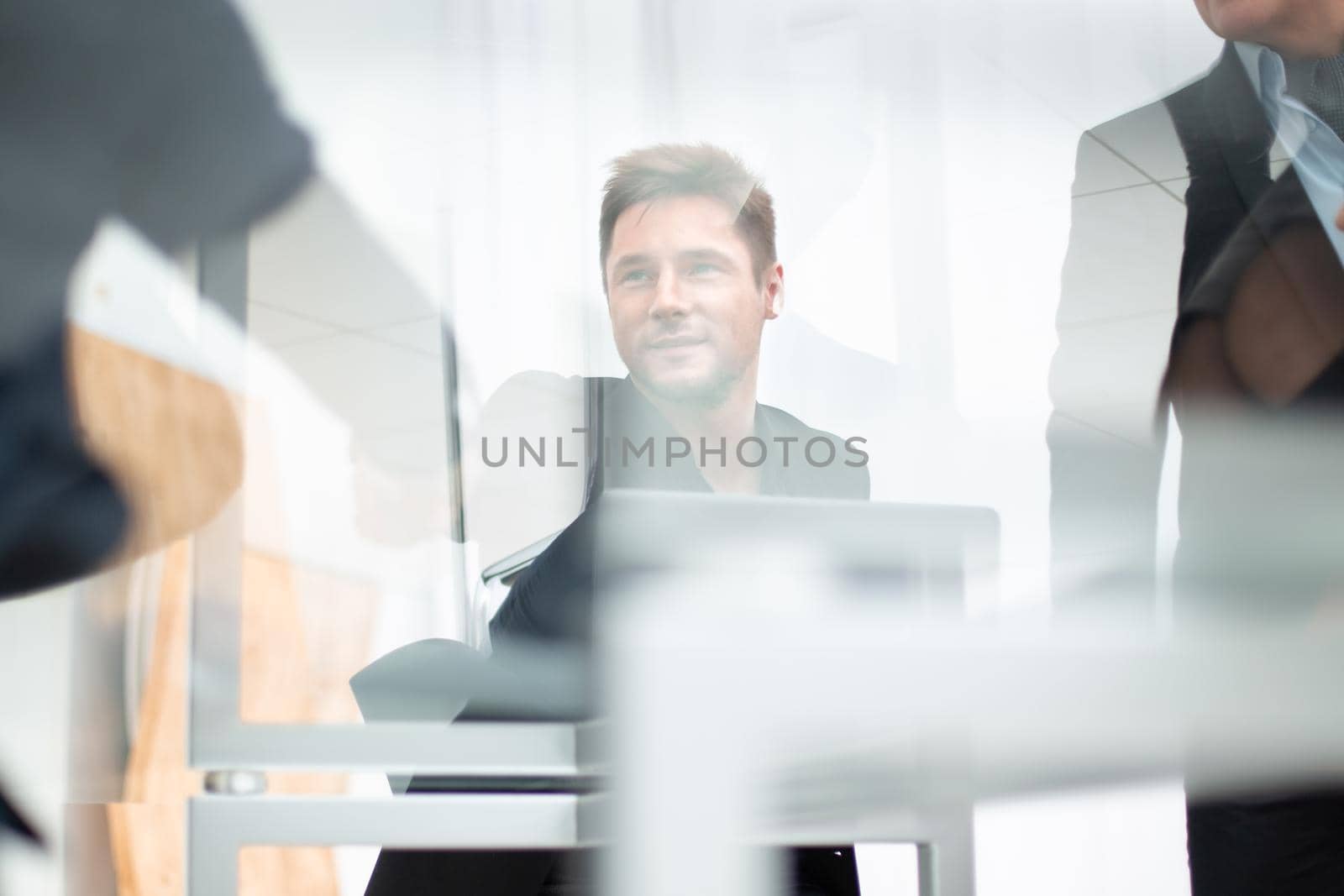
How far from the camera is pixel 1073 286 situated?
0.76 m

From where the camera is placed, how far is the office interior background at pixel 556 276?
69cm

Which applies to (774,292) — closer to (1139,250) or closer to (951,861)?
(1139,250)

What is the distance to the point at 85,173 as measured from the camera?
0.73 m

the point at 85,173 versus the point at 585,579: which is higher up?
the point at 85,173

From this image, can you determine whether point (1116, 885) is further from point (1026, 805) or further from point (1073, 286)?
point (1073, 286)

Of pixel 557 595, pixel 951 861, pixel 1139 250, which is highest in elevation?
pixel 1139 250

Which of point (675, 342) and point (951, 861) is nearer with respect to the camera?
point (951, 861)

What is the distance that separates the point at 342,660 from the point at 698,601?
0.25 metres

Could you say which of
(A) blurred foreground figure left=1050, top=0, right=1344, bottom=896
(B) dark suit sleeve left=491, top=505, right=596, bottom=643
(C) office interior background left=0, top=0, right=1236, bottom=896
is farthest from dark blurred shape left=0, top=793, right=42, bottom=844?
(A) blurred foreground figure left=1050, top=0, right=1344, bottom=896

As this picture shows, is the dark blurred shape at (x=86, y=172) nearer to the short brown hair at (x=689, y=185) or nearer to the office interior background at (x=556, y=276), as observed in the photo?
the office interior background at (x=556, y=276)

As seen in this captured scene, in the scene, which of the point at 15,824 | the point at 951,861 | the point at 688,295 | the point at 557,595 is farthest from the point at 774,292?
the point at 15,824

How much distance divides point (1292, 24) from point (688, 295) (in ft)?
1.38

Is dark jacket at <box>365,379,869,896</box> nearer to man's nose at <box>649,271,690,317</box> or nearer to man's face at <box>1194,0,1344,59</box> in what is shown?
man's nose at <box>649,271,690,317</box>

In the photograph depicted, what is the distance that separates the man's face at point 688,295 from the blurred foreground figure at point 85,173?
0.21 m
